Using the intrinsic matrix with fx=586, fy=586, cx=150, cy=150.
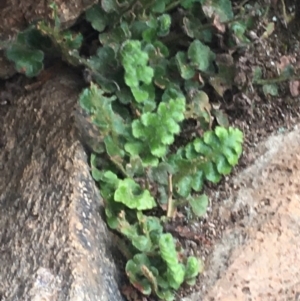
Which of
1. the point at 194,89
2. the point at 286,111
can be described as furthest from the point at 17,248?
the point at 286,111

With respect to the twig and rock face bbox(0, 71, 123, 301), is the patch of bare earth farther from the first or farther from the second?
rock face bbox(0, 71, 123, 301)

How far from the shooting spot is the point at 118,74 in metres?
1.77

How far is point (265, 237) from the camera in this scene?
164cm

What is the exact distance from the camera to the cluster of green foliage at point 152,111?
1559 millimetres

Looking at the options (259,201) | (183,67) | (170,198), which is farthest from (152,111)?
(259,201)

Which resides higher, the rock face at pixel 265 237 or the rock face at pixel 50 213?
the rock face at pixel 50 213

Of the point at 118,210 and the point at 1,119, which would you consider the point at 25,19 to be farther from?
the point at 118,210

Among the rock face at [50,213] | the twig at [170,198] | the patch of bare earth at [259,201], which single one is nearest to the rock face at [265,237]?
the patch of bare earth at [259,201]

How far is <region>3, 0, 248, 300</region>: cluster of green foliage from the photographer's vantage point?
5.11 feet

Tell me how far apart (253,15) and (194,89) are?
36cm

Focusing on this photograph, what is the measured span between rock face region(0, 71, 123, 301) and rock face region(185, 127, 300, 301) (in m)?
0.31

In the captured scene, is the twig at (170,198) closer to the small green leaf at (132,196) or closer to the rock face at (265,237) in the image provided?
the small green leaf at (132,196)

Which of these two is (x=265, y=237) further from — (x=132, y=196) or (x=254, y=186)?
(x=132, y=196)

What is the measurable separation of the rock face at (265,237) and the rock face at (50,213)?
1.01 ft
